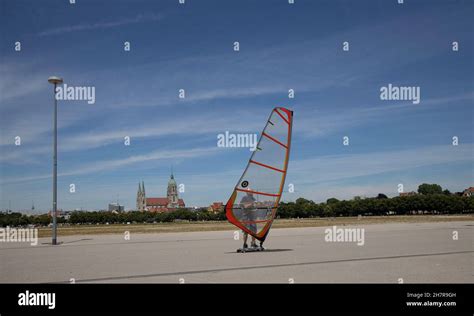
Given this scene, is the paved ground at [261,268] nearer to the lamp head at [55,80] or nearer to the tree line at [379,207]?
the lamp head at [55,80]

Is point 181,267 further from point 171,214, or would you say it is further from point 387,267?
point 171,214

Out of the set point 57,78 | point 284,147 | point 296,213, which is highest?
point 57,78

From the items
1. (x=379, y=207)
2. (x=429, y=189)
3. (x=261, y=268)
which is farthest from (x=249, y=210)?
(x=429, y=189)

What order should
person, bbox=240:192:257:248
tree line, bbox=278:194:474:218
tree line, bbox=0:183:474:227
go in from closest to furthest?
person, bbox=240:192:257:248 → tree line, bbox=0:183:474:227 → tree line, bbox=278:194:474:218

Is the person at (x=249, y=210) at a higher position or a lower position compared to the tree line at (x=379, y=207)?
higher

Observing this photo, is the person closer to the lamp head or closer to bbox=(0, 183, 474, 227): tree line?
the lamp head

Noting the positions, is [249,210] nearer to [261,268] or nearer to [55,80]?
[261,268]

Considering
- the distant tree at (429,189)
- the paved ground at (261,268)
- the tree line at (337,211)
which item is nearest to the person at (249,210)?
the paved ground at (261,268)

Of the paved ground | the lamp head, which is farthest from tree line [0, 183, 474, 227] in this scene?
the paved ground

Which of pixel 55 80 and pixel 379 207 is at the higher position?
pixel 55 80

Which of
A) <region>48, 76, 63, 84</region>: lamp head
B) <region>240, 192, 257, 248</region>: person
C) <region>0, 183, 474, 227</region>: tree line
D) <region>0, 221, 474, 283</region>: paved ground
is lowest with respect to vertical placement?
<region>0, 183, 474, 227</region>: tree line
